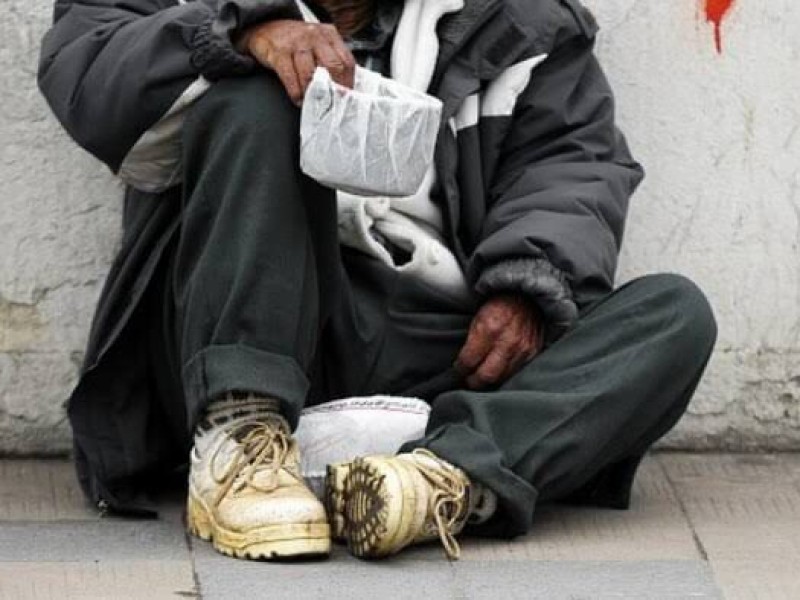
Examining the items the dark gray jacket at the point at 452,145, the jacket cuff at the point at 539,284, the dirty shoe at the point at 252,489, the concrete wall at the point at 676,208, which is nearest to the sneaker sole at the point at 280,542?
the dirty shoe at the point at 252,489

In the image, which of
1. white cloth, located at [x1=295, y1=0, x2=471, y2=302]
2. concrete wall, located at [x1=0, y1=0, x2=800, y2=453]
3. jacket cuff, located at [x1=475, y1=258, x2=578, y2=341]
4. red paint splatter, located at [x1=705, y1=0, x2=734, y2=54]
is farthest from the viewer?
red paint splatter, located at [x1=705, y1=0, x2=734, y2=54]

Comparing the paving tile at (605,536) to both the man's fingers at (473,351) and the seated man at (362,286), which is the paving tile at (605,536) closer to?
the seated man at (362,286)

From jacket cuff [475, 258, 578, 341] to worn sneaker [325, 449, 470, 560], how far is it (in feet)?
1.07

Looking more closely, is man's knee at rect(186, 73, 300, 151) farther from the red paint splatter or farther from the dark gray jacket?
the red paint splatter

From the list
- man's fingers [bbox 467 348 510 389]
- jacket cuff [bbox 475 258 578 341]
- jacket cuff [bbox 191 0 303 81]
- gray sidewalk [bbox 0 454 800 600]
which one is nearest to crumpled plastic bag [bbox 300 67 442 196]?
jacket cuff [bbox 191 0 303 81]

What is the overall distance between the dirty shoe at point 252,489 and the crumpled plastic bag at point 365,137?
1.37 feet

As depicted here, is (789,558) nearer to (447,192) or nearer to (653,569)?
(653,569)

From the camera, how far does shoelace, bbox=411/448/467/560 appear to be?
13.5ft

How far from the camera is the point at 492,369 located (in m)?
4.37

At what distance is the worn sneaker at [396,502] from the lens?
4020 mm

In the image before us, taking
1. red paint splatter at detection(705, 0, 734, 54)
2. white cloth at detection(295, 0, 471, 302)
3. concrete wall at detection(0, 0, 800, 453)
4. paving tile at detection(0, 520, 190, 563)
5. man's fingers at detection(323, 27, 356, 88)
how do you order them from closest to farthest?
man's fingers at detection(323, 27, 356, 88) → paving tile at detection(0, 520, 190, 563) → white cloth at detection(295, 0, 471, 302) → concrete wall at detection(0, 0, 800, 453) → red paint splatter at detection(705, 0, 734, 54)

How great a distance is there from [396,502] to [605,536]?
0.50 m

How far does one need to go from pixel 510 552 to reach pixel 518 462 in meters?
0.15

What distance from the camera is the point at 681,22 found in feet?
15.8
